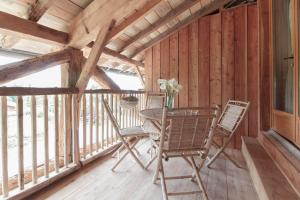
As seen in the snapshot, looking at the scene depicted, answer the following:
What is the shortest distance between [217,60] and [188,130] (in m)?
2.45

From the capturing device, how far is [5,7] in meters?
1.99

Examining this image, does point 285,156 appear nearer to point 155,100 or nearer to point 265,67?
point 265,67

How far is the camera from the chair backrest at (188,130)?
1916 mm

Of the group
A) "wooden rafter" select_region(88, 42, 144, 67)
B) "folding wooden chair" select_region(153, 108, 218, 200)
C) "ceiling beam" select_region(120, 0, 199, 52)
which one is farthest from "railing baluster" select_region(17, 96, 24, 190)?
"ceiling beam" select_region(120, 0, 199, 52)

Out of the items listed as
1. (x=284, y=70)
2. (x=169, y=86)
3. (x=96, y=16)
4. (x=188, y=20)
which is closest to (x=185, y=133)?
(x=169, y=86)

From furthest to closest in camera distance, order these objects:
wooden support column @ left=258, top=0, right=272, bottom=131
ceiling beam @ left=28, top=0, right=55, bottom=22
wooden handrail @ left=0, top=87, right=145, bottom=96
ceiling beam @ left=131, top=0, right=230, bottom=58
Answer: ceiling beam @ left=131, top=0, right=230, bottom=58 < wooden support column @ left=258, top=0, right=272, bottom=131 < ceiling beam @ left=28, top=0, right=55, bottom=22 < wooden handrail @ left=0, top=87, right=145, bottom=96

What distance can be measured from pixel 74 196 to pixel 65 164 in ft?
2.01

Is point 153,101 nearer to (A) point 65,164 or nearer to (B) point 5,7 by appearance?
(A) point 65,164

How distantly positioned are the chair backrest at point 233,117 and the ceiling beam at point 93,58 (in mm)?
1901

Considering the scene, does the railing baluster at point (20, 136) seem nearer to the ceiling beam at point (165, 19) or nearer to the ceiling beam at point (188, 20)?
the ceiling beam at point (165, 19)

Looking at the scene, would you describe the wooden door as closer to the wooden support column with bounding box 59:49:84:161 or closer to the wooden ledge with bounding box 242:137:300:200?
the wooden ledge with bounding box 242:137:300:200

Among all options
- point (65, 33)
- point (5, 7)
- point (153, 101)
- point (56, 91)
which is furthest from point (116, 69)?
point (5, 7)

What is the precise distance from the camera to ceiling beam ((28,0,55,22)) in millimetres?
2086

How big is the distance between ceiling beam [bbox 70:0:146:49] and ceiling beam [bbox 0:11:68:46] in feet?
0.70
